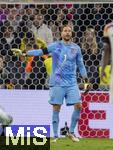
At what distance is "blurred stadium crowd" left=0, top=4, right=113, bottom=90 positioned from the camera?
11750 mm

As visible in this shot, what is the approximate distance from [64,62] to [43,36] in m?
0.97

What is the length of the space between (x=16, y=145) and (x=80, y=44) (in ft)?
9.66

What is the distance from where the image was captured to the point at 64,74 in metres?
11.0

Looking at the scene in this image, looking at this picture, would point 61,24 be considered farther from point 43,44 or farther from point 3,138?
point 3,138

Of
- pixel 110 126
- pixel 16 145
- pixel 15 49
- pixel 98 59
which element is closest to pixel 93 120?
pixel 110 126

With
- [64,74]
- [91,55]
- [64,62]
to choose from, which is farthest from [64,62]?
[91,55]

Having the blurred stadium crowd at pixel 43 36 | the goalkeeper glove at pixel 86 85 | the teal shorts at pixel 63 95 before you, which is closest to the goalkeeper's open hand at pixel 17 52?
the blurred stadium crowd at pixel 43 36

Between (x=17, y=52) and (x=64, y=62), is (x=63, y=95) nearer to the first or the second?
(x=64, y=62)

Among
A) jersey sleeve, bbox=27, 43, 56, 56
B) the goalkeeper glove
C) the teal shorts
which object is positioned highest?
jersey sleeve, bbox=27, 43, 56, 56

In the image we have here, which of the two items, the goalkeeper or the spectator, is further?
the spectator

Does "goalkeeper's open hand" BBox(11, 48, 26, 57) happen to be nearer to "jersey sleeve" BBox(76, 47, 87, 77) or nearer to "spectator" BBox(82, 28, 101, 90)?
"jersey sleeve" BBox(76, 47, 87, 77)

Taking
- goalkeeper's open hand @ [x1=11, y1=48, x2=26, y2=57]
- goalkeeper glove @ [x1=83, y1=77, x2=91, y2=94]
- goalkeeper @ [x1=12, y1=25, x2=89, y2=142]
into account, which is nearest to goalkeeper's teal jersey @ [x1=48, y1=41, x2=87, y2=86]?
goalkeeper @ [x1=12, y1=25, x2=89, y2=142]

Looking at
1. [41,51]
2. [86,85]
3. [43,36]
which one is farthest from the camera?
[43,36]

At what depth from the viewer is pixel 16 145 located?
953 centimetres
